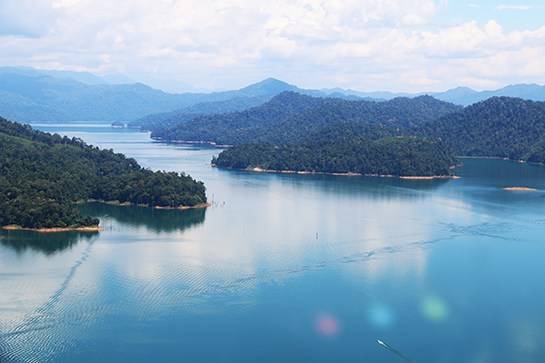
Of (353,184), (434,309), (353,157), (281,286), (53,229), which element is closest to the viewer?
(434,309)

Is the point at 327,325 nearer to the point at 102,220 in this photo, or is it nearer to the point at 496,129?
the point at 102,220

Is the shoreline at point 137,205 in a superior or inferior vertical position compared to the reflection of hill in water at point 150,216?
superior

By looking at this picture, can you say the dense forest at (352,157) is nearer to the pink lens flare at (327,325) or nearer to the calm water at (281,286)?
the calm water at (281,286)

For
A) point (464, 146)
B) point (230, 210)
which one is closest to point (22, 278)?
point (230, 210)

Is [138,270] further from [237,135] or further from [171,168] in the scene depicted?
[237,135]

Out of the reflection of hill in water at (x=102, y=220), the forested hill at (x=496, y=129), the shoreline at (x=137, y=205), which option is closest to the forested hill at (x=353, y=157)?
the forested hill at (x=496, y=129)

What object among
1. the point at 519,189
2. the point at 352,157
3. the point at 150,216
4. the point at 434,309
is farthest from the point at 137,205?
the point at 352,157

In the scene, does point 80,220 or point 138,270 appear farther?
point 80,220

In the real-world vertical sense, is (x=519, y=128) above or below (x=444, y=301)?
above
